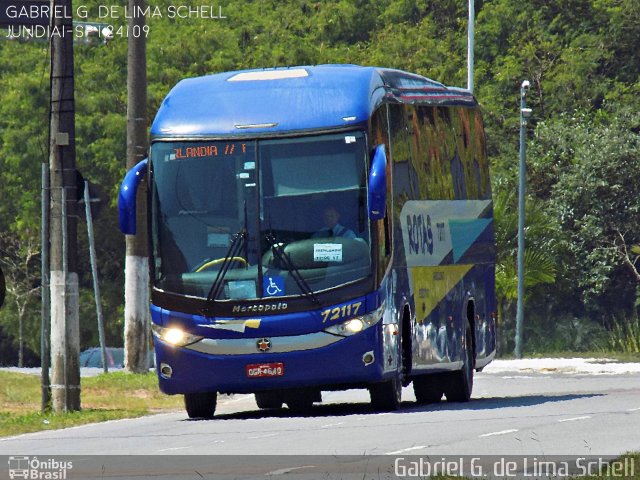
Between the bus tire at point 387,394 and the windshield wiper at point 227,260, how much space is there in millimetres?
2407

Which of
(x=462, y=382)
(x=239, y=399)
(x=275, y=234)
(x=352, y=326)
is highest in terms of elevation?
(x=275, y=234)

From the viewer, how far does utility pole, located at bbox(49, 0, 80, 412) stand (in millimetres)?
23484

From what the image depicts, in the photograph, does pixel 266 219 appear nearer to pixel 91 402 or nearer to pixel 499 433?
pixel 499 433

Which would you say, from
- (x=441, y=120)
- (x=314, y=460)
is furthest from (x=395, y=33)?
(x=314, y=460)

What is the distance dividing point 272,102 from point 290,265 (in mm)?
1936

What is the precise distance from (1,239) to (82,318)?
473 cm

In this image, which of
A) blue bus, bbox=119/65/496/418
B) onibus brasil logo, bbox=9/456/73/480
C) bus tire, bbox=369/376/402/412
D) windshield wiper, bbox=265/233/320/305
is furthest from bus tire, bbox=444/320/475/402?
onibus brasil logo, bbox=9/456/73/480

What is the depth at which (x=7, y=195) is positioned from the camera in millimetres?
59531

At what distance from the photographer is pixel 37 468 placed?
49.5 feet

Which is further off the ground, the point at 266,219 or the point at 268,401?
the point at 266,219

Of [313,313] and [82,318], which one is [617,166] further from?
[313,313]

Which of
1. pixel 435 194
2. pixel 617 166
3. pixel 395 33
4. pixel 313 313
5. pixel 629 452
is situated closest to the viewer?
pixel 629 452

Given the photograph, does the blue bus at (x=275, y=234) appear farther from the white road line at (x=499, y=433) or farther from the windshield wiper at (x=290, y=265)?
the white road line at (x=499, y=433)

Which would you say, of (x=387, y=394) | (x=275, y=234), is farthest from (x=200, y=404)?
(x=275, y=234)
